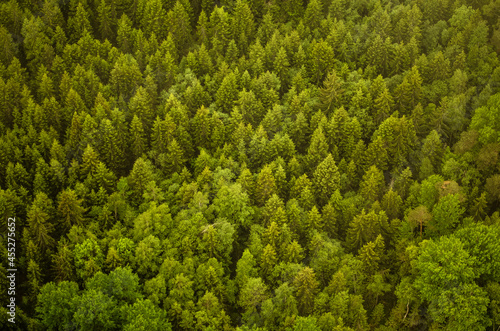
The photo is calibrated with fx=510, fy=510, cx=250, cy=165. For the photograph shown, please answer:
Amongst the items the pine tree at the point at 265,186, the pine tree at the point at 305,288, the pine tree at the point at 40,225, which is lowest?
the pine tree at the point at 305,288

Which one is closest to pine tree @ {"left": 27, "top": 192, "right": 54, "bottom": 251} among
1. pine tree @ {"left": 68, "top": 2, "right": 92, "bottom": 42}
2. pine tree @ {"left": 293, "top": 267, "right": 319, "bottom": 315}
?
pine tree @ {"left": 293, "top": 267, "right": 319, "bottom": 315}

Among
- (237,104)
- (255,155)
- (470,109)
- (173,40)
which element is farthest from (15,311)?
(470,109)

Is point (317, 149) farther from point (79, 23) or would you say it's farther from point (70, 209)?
point (79, 23)

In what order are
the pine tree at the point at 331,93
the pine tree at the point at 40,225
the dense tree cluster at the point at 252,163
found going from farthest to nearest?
the pine tree at the point at 331,93 → the pine tree at the point at 40,225 → the dense tree cluster at the point at 252,163

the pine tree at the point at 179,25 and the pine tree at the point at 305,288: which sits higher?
the pine tree at the point at 179,25

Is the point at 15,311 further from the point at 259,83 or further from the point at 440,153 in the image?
the point at 440,153

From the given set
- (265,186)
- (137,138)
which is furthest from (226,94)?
(265,186)

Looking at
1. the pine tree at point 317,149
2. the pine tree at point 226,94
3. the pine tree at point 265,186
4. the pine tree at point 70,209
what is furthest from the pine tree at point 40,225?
the pine tree at point 317,149

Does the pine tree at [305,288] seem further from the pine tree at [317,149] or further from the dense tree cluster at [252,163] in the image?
the pine tree at [317,149]

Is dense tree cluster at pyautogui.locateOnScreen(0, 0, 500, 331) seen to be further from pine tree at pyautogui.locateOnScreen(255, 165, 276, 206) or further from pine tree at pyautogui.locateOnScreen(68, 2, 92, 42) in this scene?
pine tree at pyautogui.locateOnScreen(68, 2, 92, 42)
